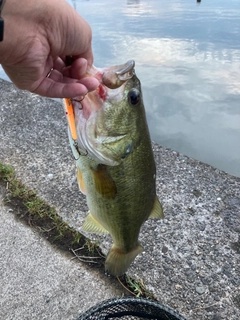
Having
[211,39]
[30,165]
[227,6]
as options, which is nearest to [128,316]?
[30,165]

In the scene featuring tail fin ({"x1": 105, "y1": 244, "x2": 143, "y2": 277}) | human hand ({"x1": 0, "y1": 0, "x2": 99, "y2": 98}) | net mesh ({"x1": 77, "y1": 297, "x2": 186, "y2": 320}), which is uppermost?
human hand ({"x1": 0, "y1": 0, "x2": 99, "y2": 98})

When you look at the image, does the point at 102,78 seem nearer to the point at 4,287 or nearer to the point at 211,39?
the point at 4,287

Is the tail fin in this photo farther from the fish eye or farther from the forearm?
the forearm

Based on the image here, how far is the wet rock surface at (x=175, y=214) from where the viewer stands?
2256 millimetres

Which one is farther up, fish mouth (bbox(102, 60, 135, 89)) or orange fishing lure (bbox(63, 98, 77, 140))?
fish mouth (bbox(102, 60, 135, 89))

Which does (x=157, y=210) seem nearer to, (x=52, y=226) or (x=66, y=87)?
(x=66, y=87)

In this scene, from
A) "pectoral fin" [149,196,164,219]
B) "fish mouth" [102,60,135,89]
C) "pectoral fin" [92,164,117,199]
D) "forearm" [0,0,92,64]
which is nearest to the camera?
"forearm" [0,0,92,64]

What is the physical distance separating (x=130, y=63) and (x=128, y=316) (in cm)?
148

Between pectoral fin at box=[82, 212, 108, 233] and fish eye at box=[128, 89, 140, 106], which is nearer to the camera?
fish eye at box=[128, 89, 140, 106]

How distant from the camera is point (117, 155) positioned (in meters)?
1.66

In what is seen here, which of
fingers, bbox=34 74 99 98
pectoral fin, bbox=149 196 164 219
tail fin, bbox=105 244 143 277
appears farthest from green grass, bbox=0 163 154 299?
fingers, bbox=34 74 99 98

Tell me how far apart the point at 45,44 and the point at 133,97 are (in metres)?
0.43

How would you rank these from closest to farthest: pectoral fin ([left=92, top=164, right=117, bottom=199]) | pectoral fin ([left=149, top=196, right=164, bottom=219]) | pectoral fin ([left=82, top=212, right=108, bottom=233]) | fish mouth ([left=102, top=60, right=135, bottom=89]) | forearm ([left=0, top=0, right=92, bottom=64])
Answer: forearm ([left=0, top=0, right=92, bottom=64])
fish mouth ([left=102, top=60, right=135, bottom=89])
pectoral fin ([left=92, top=164, right=117, bottom=199])
pectoral fin ([left=149, top=196, right=164, bottom=219])
pectoral fin ([left=82, top=212, right=108, bottom=233])

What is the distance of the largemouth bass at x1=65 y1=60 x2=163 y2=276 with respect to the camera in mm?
1575
